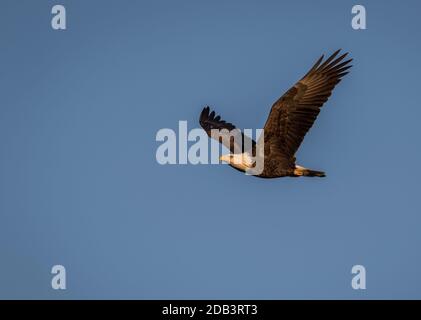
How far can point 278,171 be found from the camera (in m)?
17.1

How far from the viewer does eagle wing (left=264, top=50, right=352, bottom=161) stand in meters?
16.8

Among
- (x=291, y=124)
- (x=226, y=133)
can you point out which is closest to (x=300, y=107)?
(x=291, y=124)

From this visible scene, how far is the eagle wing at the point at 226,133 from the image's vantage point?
17844 mm

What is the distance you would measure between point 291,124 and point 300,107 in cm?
35

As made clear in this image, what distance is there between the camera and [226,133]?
18.6 metres

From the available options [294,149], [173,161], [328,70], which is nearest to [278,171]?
[294,149]

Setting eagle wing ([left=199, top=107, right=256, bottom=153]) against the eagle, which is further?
eagle wing ([left=199, top=107, right=256, bottom=153])

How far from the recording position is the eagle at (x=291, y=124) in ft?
55.2

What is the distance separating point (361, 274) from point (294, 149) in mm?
3877

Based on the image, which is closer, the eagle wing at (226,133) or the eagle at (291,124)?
the eagle at (291,124)

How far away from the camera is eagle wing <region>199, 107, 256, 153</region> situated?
703 inches

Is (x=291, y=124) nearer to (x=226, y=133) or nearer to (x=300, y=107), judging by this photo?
(x=300, y=107)

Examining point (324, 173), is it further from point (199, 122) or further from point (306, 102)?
point (199, 122)

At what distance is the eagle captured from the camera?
662 inches
